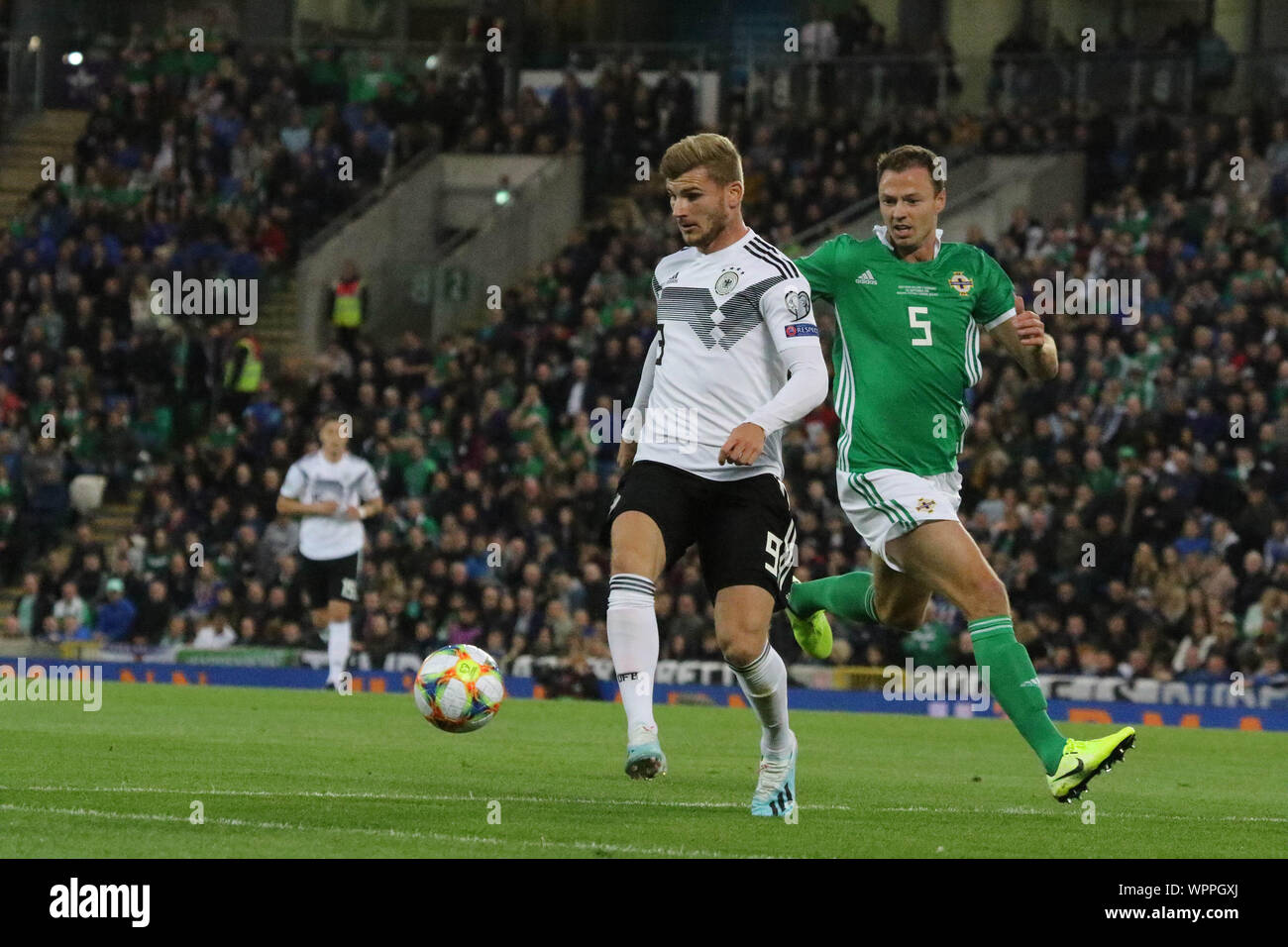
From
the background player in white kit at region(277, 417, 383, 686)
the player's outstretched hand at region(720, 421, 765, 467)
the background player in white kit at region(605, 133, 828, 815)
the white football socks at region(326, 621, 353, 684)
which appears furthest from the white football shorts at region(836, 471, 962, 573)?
the white football socks at region(326, 621, 353, 684)

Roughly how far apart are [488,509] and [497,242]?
6769 mm

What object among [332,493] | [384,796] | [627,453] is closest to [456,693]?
[384,796]

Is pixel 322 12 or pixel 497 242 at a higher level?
pixel 322 12

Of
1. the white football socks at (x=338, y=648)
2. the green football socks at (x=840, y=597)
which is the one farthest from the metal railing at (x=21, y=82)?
the green football socks at (x=840, y=597)

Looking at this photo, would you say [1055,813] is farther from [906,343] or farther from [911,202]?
[911,202]

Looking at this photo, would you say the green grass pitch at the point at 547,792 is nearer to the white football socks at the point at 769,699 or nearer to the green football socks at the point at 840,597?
the white football socks at the point at 769,699

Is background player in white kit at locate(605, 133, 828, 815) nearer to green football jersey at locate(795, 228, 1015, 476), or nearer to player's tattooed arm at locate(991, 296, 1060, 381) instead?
green football jersey at locate(795, 228, 1015, 476)

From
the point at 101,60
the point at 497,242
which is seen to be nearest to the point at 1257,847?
the point at 497,242

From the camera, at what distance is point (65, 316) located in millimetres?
28125

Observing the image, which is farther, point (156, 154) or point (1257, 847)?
point (156, 154)

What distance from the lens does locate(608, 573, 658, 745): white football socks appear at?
8516 mm

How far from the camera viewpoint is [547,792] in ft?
30.9

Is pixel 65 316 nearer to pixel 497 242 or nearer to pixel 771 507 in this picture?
pixel 497 242

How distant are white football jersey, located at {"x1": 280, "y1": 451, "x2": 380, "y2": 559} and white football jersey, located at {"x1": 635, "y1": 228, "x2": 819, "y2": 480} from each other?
8.68 meters
